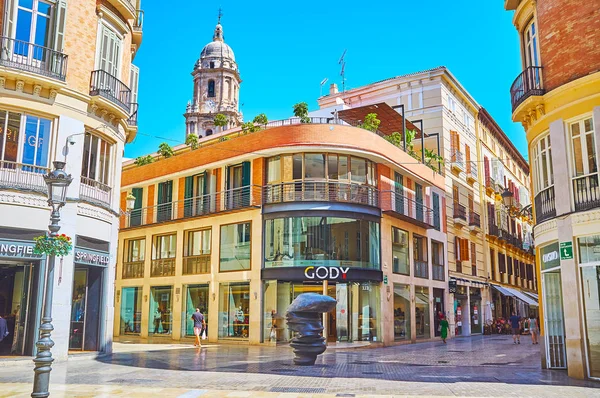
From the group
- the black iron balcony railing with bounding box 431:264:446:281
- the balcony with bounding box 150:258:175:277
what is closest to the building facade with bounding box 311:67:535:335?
the black iron balcony railing with bounding box 431:264:446:281

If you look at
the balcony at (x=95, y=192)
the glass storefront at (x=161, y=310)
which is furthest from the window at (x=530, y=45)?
the glass storefront at (x=161, y=310)

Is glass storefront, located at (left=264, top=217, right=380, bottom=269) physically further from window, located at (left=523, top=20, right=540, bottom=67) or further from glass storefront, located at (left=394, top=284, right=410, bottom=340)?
window, located at (left=523, top=20, right=540, bottom=67)

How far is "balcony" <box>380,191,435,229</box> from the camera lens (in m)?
27.8

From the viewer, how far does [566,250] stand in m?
14.1

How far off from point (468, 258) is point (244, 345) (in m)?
18.1

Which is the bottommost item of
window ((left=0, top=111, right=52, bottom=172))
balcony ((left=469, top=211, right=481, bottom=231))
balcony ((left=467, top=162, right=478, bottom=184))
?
window ((left=0, top=111, right=52, bottom=172))

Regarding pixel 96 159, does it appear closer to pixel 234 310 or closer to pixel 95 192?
pixel 95 192

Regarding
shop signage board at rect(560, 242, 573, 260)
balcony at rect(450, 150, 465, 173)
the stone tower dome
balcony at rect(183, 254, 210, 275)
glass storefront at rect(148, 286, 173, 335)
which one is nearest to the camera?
shop signage board at rect(560, 242, 573, 260)

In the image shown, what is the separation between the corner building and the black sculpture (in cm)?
787

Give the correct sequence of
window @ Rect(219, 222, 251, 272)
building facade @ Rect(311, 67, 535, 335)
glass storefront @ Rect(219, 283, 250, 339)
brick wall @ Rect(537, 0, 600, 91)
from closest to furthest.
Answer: brick wall @ Rect(537, 0, 600, 91), glass storefront @ Rect(219, 283, 250, 339), window @ Rect(219, 222, 251, 272), building facade @ Rect(311, 67, 535, 335)

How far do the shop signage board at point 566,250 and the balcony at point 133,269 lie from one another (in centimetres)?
2294

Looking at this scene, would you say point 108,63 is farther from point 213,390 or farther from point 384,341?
point 384,341

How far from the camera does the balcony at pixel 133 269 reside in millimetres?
31609

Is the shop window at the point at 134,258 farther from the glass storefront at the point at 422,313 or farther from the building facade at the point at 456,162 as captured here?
the glass storefront at the point at 422,313
